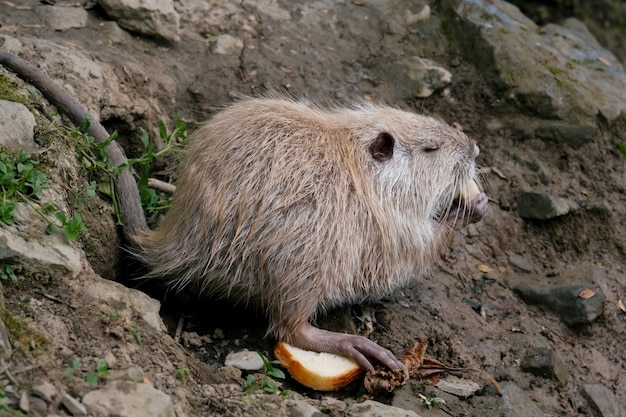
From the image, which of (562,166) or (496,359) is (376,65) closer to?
(562,166)

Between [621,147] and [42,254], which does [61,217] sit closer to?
[42,254]

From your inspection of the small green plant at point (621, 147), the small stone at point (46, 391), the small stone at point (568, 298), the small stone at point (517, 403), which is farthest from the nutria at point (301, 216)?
the small green plant at point (621, 147)

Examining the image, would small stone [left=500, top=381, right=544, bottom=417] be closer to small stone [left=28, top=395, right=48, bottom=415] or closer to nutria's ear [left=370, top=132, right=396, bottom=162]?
nutria's ear [left=370, top=132, right=396, bottom=162]

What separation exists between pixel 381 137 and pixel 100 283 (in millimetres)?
1544

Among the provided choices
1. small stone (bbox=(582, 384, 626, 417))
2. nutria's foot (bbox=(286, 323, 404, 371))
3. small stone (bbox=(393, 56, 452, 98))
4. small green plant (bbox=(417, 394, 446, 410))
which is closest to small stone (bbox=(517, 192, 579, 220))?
small stone (bbox=(393, 56, 452, 98))

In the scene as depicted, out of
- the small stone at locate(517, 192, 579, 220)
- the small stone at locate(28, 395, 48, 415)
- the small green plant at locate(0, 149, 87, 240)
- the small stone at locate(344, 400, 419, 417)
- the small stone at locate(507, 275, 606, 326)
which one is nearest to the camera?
the small stone at locate(28, 395, 48, 415)

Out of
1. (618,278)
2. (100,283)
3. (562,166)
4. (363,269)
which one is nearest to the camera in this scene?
(100,283)

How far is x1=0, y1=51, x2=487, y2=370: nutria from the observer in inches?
137

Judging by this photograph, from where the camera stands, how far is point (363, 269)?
12.3 feet

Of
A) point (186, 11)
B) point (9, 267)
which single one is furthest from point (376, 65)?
point (9, 267)

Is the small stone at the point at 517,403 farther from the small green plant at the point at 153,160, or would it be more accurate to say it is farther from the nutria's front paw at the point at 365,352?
the small green plant at the point at 153,160

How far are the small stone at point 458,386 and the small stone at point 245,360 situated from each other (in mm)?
822

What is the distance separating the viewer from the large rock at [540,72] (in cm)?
529

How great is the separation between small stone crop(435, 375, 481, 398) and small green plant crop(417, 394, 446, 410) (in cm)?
13
